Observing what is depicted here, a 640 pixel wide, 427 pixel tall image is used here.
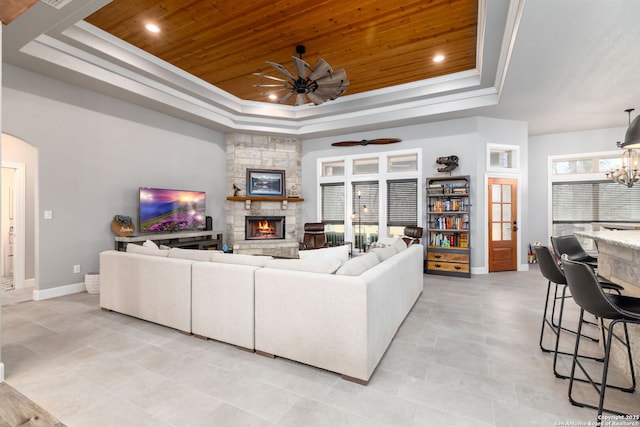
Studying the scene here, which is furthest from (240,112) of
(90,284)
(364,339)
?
(364,339)

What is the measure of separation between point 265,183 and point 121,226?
3.21 meters

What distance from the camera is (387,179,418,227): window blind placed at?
6488mm

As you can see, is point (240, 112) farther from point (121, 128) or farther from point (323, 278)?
point (323, 278)

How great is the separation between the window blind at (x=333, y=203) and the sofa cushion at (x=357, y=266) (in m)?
4.66

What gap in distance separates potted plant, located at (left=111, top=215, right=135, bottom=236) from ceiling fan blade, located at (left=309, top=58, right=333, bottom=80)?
3833 millimetres

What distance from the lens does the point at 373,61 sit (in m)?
4.64

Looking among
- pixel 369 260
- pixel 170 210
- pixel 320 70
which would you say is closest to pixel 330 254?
pixel 369 260

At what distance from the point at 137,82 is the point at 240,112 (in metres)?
2.09

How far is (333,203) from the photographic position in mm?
7465

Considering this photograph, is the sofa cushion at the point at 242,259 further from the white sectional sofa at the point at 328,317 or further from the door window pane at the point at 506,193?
the door window pane at the point at 506,193

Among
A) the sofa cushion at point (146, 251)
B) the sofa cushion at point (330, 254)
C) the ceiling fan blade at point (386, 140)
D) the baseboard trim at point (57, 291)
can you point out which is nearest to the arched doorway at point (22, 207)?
the baseboard trim at point (57, 291)

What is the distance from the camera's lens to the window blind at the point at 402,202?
21.3 feet

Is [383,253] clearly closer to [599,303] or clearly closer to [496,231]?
[599,303]

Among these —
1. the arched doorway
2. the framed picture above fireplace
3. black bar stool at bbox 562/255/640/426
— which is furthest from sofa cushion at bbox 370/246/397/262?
the arched doorway
